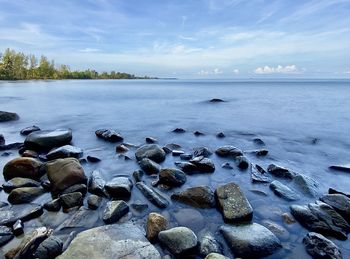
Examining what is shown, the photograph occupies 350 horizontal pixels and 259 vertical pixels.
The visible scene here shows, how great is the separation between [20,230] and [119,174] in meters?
3.56

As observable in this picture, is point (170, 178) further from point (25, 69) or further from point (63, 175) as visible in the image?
point (25, 69)

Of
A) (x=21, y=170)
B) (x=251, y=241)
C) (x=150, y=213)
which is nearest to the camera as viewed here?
(x=251, y=241)

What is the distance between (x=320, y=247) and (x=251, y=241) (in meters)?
1.24

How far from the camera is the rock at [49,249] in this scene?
177 inches

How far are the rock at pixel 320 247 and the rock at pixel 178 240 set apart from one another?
2.13 m

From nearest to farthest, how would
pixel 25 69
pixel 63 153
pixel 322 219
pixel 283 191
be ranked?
pixel 322 219
pixel 283 191
pixel 63 153
pixel 25 69

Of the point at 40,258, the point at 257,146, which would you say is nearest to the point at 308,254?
the point at 40,258

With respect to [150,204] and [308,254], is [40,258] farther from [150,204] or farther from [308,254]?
[308,254]

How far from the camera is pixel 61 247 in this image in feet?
15.5

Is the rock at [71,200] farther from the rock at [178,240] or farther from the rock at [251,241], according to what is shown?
the rock at [251,241]

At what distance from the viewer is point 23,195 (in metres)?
6.58

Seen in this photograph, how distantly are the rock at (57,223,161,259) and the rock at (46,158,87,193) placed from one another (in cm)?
233

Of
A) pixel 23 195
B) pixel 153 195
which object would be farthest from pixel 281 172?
pixel 23 195

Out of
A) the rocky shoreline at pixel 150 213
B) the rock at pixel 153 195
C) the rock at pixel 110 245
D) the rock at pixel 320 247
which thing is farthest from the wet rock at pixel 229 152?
the rock at pixel 110 245
